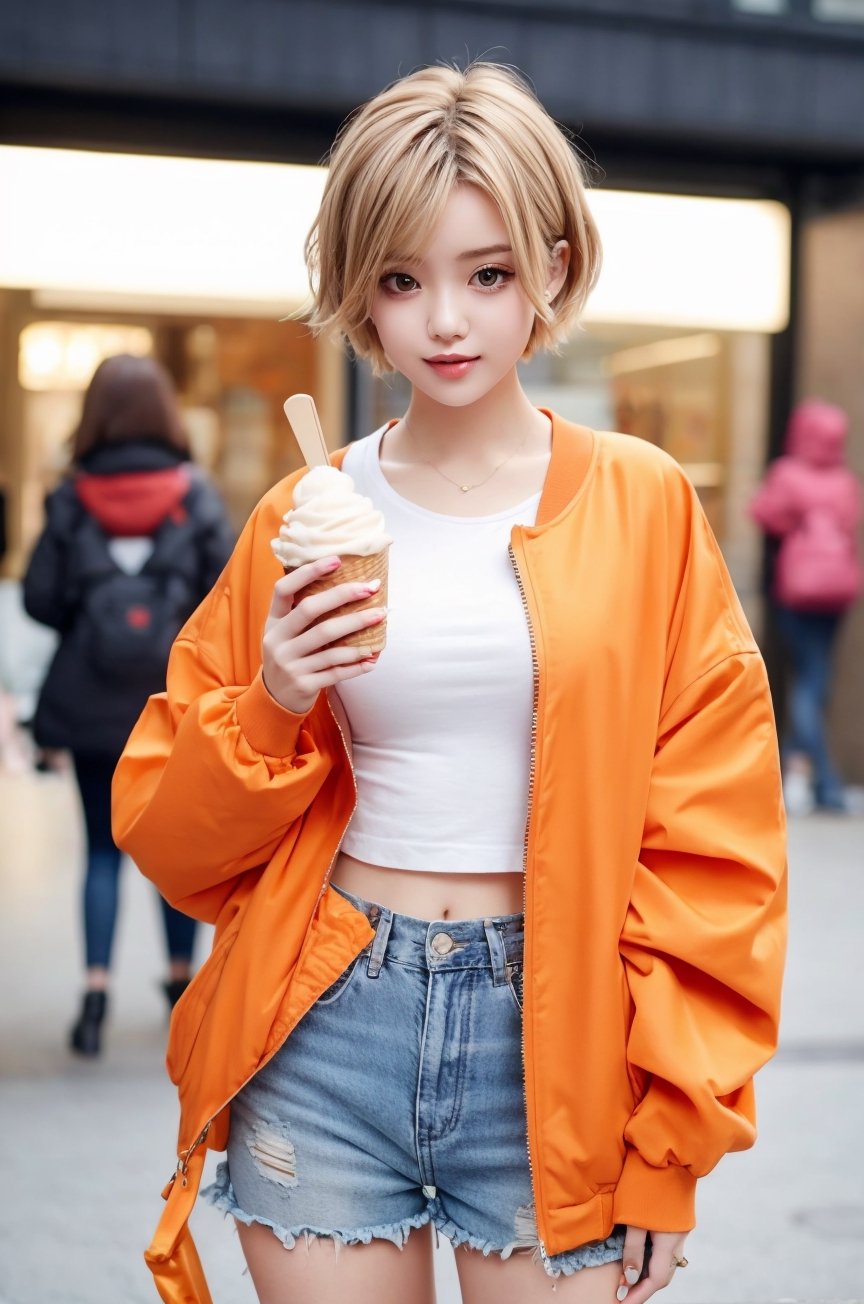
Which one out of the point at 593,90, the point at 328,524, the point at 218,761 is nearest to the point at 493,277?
the point at 328,524

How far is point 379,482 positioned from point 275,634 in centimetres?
37

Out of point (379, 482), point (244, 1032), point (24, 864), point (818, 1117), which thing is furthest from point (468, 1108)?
point (24, 864)

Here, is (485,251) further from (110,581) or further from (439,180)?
(110,581)

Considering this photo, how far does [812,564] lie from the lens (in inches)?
365

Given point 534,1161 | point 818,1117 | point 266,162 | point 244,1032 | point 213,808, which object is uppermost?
point 266,162

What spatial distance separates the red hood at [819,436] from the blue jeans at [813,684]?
89cm

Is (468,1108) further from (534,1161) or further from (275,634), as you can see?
(275,634)

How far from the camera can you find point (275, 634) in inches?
72.3

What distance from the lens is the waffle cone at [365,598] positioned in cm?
181

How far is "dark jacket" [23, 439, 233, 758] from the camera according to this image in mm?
5109

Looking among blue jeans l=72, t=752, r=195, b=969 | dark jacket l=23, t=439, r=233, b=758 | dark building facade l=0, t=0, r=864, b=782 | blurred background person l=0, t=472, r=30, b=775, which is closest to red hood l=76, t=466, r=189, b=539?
dark jacket l=23, t=439, r=233, b=758

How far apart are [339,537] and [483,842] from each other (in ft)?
1.42

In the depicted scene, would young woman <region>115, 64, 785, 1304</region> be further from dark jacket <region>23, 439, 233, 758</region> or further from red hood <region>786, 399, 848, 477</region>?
red hood <region>786, 399, 848, 477</region>

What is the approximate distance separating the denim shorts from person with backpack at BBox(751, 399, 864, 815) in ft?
24.9
